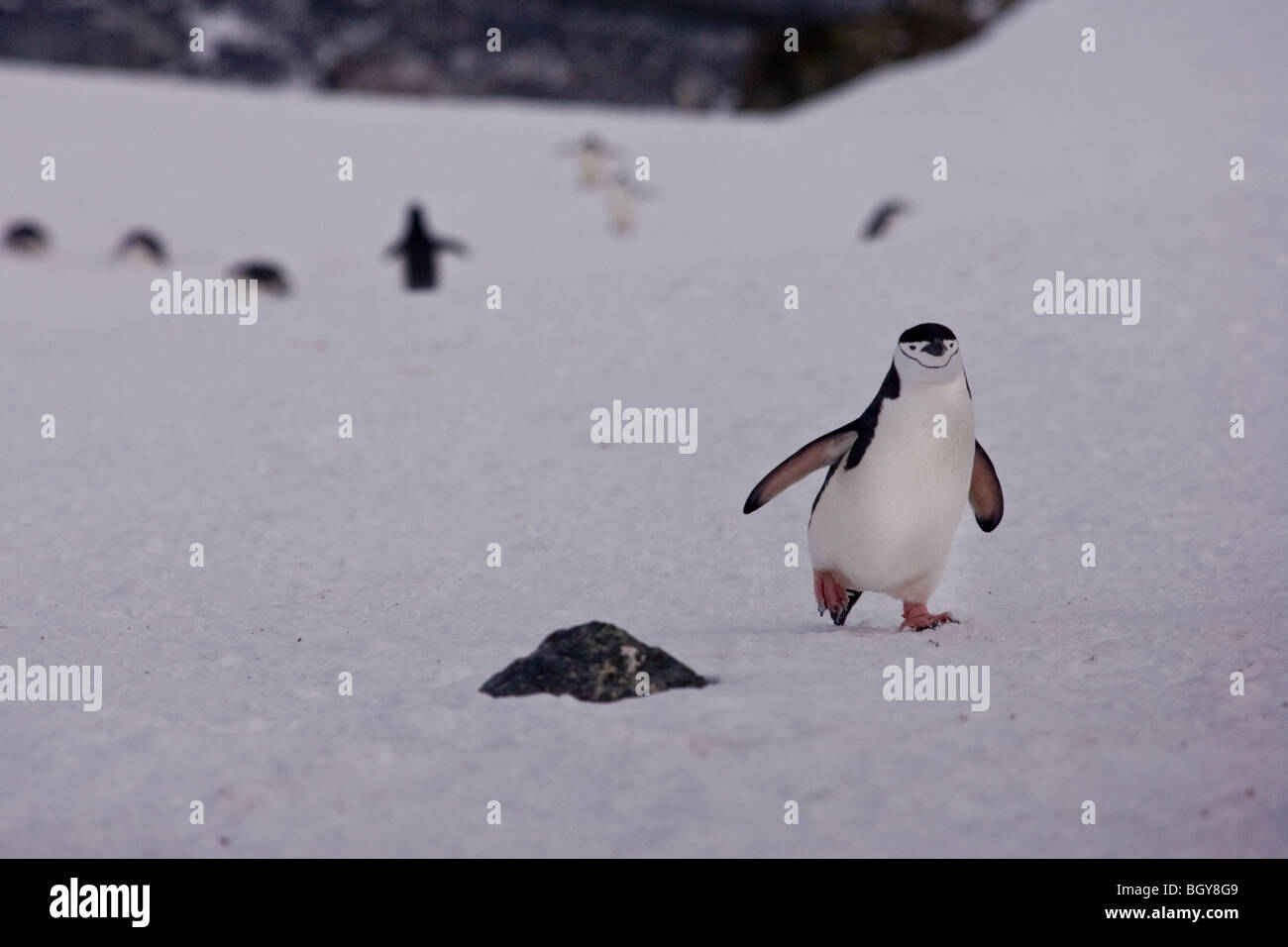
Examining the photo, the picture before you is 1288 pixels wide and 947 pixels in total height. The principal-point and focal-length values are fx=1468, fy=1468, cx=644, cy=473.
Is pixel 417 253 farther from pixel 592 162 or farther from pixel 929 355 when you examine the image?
pixel 929 355

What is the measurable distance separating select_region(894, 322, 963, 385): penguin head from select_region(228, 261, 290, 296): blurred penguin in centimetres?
845

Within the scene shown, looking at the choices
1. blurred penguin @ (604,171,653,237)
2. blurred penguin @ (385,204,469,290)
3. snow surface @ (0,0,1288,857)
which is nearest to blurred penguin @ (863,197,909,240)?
snow surface @ (0,0,1288,857)

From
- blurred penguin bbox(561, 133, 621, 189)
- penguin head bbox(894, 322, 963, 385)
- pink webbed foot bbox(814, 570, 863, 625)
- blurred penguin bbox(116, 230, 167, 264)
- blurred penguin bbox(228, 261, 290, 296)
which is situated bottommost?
pink webbed foot bbox(814, 570, 863, 625)

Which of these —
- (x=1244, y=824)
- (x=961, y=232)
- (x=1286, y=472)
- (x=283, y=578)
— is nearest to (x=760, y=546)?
(x=283, y=578)

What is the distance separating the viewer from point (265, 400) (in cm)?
812

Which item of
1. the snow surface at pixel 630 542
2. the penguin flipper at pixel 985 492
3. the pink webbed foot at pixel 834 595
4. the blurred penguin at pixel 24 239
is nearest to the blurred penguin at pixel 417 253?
the snow surface at pixel 630 542

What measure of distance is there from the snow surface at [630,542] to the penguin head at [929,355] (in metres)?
0.81

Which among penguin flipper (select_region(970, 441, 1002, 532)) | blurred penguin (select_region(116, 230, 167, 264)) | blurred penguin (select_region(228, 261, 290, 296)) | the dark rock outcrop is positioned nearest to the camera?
penguin flipper (select_region(970, 441, 1002, 532))

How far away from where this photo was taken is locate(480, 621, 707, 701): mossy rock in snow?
3963mm

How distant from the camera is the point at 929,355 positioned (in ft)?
14.8

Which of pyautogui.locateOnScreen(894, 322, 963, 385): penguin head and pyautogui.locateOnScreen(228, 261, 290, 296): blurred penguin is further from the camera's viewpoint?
pyautogui.locateOnScreen(228, 261, 290, 296): blurred penguin

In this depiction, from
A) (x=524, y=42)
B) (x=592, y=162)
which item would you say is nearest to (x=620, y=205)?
(x=592, y=162)

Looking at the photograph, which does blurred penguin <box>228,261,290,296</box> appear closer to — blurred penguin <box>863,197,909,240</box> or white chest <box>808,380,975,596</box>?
blurred penguin <box>863,197,909,240</box>

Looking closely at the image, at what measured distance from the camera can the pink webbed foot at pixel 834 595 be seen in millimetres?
4910
